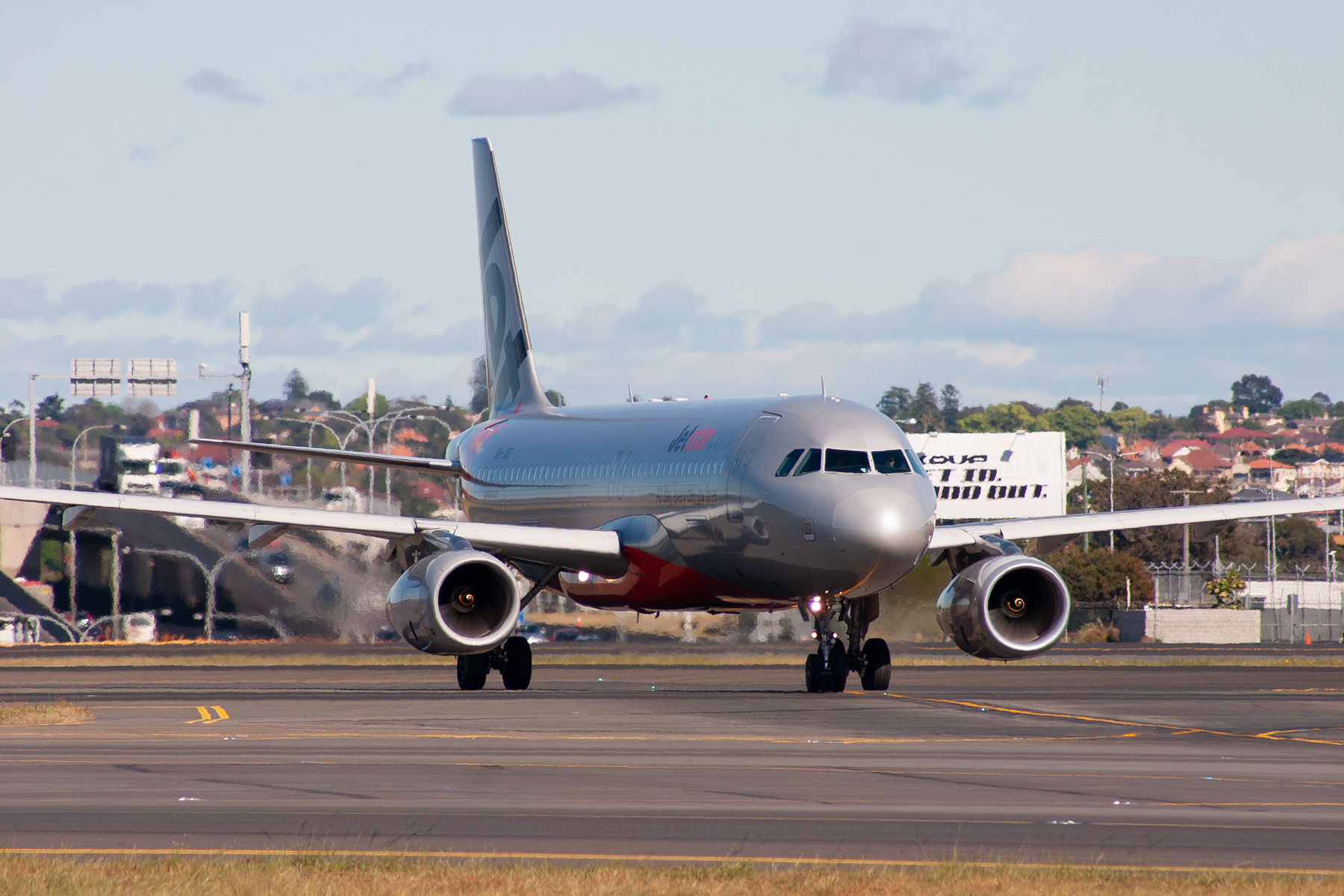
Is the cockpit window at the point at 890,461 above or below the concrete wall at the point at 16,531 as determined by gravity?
above

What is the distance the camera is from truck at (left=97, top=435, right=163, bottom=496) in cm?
7625

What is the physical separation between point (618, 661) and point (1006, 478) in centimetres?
5982

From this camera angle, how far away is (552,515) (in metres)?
37.0

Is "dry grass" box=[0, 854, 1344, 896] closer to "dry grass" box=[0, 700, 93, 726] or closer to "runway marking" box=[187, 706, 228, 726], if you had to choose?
"runway marking" box=[187, 706, 228, 726]

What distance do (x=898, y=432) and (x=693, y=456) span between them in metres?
3.73

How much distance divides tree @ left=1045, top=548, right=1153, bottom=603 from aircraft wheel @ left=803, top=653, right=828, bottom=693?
221 feet

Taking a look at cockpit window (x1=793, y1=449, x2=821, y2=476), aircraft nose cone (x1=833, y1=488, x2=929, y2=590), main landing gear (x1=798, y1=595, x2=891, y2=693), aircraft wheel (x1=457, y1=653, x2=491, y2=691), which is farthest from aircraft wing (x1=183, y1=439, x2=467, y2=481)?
aircraft nose cone (x1=833, y1=488, x2=929, y2=590)

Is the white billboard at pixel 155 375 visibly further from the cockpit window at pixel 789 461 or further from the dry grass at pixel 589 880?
the dry grass at pixel 589 880

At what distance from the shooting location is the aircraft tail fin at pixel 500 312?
146 feet

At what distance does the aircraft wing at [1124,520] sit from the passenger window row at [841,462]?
2646 millimetres

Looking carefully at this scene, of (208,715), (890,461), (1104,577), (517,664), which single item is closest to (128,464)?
(1104,577)

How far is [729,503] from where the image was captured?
29.7 m

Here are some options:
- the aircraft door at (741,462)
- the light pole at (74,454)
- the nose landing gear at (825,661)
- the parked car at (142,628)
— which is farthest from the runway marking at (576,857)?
the light pole at (74,454)

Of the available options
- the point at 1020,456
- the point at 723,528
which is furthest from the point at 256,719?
the point at 1020,456
